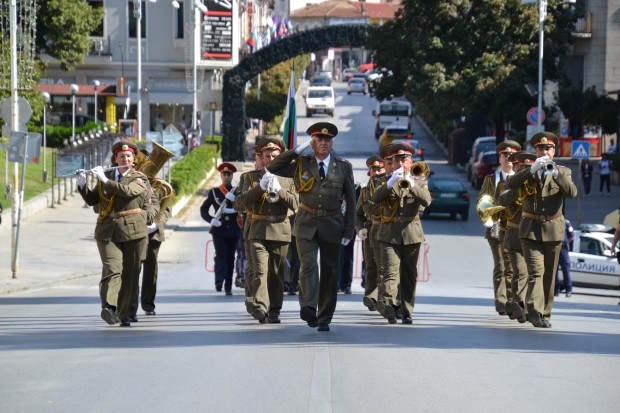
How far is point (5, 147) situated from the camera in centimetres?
2373

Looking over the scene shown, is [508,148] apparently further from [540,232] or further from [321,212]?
[321,212]

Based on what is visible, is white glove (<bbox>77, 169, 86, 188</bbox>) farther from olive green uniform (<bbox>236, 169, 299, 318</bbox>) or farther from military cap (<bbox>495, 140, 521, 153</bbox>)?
military cap (<bbox>495, 140, 521, 153</bbox>)

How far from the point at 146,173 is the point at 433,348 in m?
4.32

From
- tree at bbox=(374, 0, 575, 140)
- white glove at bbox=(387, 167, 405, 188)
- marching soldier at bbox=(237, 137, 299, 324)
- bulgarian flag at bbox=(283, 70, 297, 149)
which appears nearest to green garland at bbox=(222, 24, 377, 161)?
tree at bbox=(374, 0, 575, 140)

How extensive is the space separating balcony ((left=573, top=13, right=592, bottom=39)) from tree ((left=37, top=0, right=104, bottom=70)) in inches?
944

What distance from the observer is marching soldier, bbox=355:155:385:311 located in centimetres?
1532

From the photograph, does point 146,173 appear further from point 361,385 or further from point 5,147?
point 5,147

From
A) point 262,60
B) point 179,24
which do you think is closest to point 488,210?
point 262,60

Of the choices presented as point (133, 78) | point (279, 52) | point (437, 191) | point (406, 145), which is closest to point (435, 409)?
point (406, 145)

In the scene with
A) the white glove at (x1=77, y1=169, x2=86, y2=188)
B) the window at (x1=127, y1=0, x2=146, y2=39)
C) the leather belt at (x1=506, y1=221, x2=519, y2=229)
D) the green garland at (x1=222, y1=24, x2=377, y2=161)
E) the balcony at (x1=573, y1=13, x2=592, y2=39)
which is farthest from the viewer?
the window at (x1=127, y1=0, x2=146, y2=39)

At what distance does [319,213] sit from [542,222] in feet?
8.32

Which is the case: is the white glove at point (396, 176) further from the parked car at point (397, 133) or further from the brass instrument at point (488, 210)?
the parked car at point (397, 133)

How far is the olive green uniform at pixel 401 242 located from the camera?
13.9m

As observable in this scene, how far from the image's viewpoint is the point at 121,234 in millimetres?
13672
